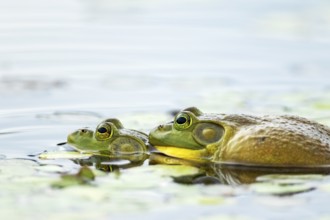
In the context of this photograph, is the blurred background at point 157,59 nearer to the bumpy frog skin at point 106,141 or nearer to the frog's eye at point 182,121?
the bumpy frog skin at point 106,141

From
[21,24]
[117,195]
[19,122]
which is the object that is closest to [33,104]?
[19,122]

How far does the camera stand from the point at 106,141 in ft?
21.5

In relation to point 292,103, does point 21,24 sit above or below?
above

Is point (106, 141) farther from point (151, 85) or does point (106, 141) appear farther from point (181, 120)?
point (151, 85)

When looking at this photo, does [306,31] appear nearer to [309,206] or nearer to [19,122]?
[19,122]

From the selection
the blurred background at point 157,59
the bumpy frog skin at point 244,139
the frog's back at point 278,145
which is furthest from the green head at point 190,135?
the blurred background at point 157,59

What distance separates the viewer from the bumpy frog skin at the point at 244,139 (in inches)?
239

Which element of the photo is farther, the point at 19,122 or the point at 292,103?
the point at 292,103

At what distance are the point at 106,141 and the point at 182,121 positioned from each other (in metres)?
0.63

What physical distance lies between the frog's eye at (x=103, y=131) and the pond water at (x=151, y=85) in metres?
0.36

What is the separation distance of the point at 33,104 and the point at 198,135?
9.63 feet

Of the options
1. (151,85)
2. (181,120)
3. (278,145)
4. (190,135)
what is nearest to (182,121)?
(181,120)

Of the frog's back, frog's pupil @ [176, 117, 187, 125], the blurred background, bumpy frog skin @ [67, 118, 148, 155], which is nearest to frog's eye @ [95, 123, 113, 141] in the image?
bumpy frog skin @ [67, 118, 148, 155]

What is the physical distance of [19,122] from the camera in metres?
7.83
